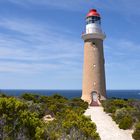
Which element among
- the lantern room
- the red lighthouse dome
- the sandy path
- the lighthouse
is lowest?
the sandy path

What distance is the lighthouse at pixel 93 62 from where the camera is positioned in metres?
33.7

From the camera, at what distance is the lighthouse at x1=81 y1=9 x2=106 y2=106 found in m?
33.7

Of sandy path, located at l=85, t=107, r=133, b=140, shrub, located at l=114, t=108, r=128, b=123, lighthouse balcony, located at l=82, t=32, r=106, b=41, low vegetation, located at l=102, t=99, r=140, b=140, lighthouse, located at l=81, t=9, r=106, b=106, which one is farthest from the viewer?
lighthouse balcony, located at l=82, t=32, r=106, b=41

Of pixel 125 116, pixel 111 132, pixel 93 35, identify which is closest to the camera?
pixel 111 132

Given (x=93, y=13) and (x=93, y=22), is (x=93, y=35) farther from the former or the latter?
(x=93, y=13)

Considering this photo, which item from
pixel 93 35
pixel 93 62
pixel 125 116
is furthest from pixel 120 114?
pixel 93 35

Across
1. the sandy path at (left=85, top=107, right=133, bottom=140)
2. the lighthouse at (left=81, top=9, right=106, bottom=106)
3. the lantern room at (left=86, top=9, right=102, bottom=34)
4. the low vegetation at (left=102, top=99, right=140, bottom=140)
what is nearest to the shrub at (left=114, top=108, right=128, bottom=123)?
the low vegetation at (left=102, top=99, right=140, bottom=140)

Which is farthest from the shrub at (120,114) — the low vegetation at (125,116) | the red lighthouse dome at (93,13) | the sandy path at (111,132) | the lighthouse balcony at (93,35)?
the red lighthouse dome at (93,13)

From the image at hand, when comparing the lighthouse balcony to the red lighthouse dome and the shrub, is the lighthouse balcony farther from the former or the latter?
the shrub

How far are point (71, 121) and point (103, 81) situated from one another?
21.6 meters

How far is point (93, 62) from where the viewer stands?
111 ft

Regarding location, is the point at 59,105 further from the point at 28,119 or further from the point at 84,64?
the point at 28,119

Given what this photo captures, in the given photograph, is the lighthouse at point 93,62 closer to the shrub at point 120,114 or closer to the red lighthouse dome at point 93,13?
the red lighthouse dome at point 93,13

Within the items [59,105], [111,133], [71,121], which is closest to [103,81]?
[59,105]
